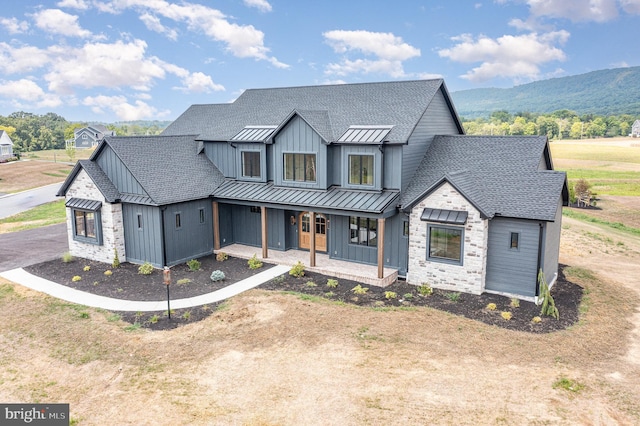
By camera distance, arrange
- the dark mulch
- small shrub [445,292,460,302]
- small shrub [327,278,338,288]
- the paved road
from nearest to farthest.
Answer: the dark mulch
small shrub [445,292,460,302]
small shrub [327,278,338,288]
the paved road

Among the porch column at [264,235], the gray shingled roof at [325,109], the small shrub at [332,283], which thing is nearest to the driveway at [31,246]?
the gray shingled roof at [325,109]

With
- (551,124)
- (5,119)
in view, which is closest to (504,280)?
(551,124)

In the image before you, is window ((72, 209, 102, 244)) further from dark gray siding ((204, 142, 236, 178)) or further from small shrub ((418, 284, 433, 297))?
small shrub ((418, 284, 433, 297))

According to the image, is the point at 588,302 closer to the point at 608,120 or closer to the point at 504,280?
the point at 504,280

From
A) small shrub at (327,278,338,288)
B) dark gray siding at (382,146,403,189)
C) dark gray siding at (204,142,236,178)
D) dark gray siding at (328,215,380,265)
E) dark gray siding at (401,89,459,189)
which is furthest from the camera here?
dark gray siding at (204,142,236,178)

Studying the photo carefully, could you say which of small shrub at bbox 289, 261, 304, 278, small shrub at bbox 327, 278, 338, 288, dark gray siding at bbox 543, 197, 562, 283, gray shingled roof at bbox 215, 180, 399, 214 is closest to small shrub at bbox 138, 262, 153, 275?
gray shingled roof at bbox 215, 180, 399, 214

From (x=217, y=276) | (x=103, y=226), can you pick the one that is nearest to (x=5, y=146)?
(x=103, y=226)

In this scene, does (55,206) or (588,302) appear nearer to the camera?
(588,302)
